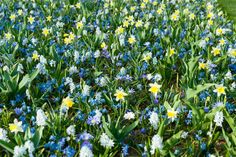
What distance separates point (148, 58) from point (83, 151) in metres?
2.13

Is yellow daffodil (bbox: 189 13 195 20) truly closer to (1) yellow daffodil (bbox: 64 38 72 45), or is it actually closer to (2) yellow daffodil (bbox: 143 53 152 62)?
(2) yellow daffodil (bbox: 143 53 152 62)

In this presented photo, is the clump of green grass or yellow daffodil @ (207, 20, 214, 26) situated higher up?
Result: yellow daffodil @ (207, 20, 214, 26)

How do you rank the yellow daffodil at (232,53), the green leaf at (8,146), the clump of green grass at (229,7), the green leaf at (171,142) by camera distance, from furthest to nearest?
the clump of green grass at (229,7) < the yellow daffodil at (232,53) < the green leaf at (171,142) < the green leaf at (8,146)

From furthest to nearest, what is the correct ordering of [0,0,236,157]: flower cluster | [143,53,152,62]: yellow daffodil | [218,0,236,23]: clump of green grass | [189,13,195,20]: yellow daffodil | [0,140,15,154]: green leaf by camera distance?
[218,0,236,23]: clump of green grass < [189,13,195,20]: yellow daffodil < [143,53,152,62]: yellow daffodil < [0,0,236,157]: flower cluster < [0,140,15,154]: green leaf

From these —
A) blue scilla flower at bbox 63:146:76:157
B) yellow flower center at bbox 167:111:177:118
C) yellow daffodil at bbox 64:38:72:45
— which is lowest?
blue scilla flower at bbox 63:146:76:157

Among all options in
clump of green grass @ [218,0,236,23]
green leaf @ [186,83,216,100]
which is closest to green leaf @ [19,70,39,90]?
green leaf @ [186,83,216,100]

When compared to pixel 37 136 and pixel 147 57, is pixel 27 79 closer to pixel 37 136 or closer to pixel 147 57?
pixel 37 136

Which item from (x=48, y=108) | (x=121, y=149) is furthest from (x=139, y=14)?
(x=121, y=149)

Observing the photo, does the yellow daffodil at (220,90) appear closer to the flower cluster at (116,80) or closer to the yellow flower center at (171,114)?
the flower cluster at (116,80)

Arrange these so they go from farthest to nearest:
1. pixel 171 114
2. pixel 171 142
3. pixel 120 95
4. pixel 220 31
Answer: pixel 220 31, pixel 120 95, pixel 171 114, pixel 171 142

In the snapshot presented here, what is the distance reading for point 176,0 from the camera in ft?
24.8

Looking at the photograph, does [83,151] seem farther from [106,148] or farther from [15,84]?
[15,84]

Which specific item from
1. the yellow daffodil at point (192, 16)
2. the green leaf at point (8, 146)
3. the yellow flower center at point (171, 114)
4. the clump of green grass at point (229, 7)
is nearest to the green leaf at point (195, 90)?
the yellow flower center at point (171, 114)

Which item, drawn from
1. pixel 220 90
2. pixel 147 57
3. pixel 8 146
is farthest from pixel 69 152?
pixel 147 57
